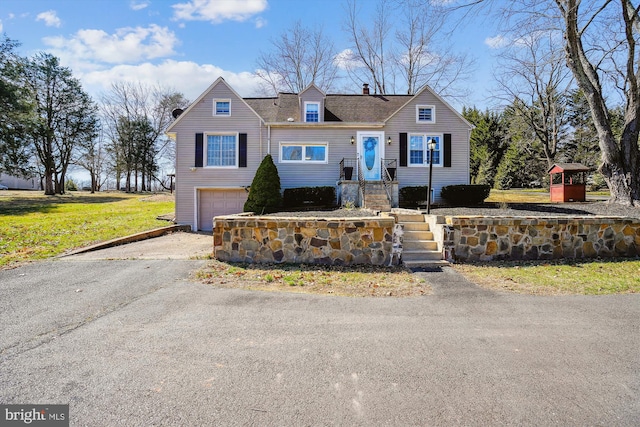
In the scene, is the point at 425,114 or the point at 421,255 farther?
the point at 425,114

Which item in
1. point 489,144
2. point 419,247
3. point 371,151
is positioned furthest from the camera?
point 489,144

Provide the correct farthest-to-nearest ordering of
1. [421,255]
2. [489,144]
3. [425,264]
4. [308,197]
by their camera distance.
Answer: [489,144] → [308,197] → [421,255] → [425,264]

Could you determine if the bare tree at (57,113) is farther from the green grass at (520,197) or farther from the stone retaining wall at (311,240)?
the green grass at (520,197)

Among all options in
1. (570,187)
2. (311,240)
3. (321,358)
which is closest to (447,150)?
(570,187)

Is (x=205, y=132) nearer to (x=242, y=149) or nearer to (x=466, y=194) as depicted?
(x=242, y=149)

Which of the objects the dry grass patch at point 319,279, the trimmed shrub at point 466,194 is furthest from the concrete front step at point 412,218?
the trimmed shrub at point 466,194

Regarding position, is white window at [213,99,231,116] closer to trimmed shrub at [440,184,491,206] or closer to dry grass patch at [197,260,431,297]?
dry grass patch at [197,260,431,297]

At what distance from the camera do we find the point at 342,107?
16750mm

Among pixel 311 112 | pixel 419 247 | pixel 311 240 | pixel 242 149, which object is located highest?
pixel 311 112

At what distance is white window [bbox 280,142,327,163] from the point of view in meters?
15.2

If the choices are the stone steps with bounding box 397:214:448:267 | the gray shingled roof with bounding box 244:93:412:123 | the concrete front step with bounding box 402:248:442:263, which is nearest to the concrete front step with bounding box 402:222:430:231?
the stone steps with bounding box 397:214:448:267

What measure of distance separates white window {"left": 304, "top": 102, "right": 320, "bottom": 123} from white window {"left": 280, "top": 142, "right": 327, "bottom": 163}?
4.52 feet

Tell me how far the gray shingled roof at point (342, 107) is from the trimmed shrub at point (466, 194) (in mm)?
4816

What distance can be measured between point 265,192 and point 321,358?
10634 mm
